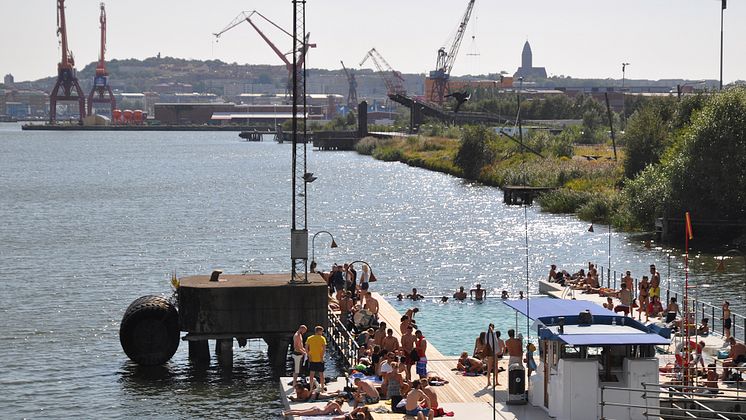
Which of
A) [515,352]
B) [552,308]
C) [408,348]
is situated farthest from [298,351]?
[552,308]

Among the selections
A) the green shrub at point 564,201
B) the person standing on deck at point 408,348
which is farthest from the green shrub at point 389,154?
the person standing on deck at point 408,348

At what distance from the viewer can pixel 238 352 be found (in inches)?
1676

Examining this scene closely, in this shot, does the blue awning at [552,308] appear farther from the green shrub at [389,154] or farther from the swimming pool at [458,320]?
the green shrub at [389,154]

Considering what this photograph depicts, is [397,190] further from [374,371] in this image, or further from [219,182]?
[374,371]

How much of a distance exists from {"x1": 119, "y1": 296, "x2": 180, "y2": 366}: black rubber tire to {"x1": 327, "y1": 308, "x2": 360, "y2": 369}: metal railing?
4742 millimetres

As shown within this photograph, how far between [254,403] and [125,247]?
4102cm

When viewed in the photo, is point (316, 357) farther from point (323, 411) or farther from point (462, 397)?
point (462, 397)

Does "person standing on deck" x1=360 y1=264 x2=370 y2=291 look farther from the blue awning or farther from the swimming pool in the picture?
the blue awning

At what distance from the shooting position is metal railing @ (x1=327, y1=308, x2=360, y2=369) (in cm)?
3556

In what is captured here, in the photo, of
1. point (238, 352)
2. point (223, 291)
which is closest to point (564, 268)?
point (238, 352)

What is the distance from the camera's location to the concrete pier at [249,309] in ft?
124

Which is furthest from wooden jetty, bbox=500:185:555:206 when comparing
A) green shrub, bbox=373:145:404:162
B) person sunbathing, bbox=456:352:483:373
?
green shrub, bbox=373:145:404:162

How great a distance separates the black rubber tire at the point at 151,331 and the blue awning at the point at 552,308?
1251 cm

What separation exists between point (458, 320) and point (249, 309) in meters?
9.92
